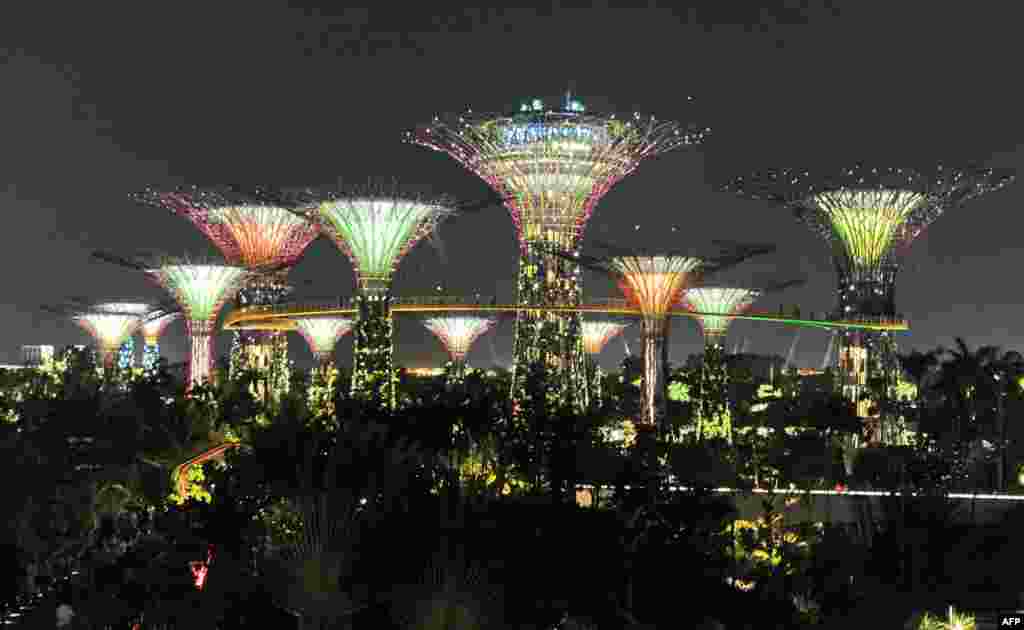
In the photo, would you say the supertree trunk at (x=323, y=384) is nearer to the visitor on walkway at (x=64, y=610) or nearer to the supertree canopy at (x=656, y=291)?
the supertree canopy at (x=656, y=291)

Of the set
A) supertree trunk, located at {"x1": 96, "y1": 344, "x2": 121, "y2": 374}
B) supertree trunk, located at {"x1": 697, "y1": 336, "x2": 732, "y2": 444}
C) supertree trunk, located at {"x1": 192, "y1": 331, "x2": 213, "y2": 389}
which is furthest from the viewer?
supertree trunk, located at {"x1": 96, "y1": 344, "x2": 121, "y2": 374}

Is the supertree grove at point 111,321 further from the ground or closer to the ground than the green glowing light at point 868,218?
closer to the ground

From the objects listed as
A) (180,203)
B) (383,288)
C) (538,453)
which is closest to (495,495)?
(538,453)

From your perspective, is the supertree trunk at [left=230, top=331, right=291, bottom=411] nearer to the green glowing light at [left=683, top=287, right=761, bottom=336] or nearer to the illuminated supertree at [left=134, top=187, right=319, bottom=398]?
the illuminated supertree at [left=134, top=187, right=319, bottom=398]

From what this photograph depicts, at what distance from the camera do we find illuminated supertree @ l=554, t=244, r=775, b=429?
1890 inches

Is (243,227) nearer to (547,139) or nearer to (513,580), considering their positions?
(547,139)

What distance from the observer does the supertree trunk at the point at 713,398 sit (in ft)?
190

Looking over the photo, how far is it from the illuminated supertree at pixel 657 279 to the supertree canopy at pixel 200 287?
18.3 metres

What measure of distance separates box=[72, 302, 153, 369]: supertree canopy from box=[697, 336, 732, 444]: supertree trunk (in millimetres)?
39525

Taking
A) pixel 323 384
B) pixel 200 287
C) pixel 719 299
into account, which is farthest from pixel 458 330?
pixel 200 287

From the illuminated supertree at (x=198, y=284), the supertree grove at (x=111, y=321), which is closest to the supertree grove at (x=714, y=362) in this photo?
the illuminated supertree at (x=198, y=284)

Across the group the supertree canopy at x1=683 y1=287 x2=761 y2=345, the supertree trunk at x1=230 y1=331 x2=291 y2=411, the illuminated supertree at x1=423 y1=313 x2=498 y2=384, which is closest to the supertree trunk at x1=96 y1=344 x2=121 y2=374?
the supertree trunk at x1=230 y1=331 x2=291 y2=411

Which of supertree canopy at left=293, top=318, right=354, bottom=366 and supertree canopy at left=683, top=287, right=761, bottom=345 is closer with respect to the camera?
supertree canopy at left=683, top=287, right=761, bottom=345

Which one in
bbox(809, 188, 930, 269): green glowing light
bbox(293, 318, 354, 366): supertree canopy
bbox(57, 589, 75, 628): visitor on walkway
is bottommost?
bbox(57, 589, 75, 628): visitor on walkway
